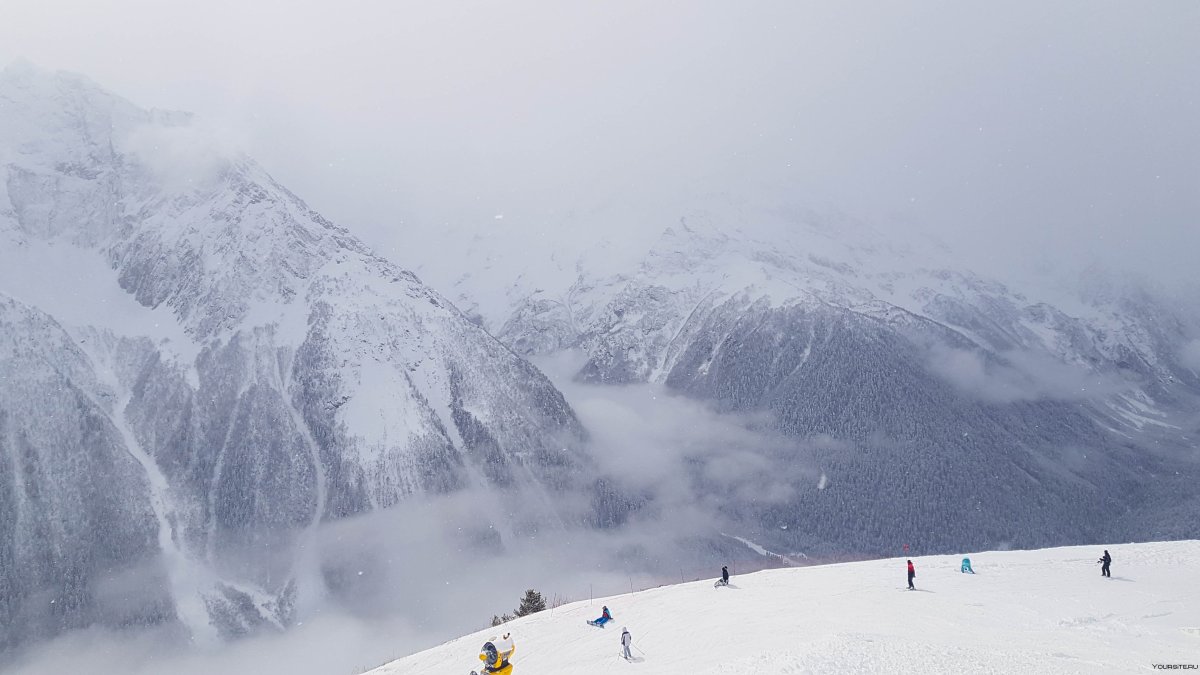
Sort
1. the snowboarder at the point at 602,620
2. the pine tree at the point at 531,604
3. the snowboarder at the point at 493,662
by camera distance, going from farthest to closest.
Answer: the pine tree at the point at 531,604
the snowboarder at the point at 602,620
the snowboarder at the point at 493,662

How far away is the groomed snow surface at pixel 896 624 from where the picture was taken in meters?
24.1

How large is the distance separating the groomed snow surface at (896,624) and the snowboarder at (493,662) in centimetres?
604

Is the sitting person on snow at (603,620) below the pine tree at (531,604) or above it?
above

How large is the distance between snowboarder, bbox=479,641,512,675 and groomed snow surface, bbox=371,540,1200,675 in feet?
19.8

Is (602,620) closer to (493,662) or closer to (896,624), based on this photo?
(896,624)

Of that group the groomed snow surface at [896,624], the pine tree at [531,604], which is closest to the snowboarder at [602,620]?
the groomed snow surface at [896,624]

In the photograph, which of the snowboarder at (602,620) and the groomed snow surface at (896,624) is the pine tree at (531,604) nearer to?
the groomed snow surface at (896,624)

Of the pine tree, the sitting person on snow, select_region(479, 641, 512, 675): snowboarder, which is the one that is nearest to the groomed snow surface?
the sitting person on snow

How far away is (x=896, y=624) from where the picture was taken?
2948 centimetres

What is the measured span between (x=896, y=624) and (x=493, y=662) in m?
18.3

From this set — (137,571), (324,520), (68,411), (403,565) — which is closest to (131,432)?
(68,411)

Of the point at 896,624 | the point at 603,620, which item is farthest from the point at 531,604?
the point at 896,624

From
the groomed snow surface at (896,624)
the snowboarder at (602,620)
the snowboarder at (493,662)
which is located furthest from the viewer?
the snowboarder at (602,620)

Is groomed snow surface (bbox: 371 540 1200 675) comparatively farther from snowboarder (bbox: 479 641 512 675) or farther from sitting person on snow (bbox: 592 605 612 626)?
snowboarder (bbox: 479 641 512 675)
